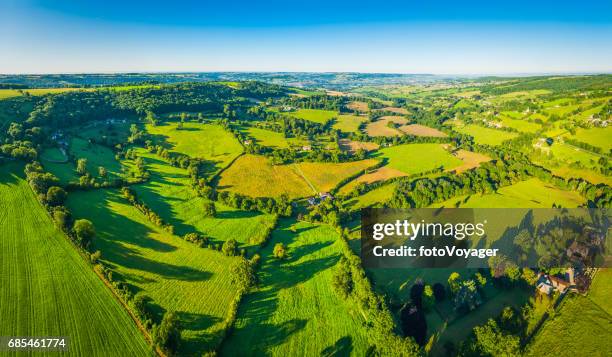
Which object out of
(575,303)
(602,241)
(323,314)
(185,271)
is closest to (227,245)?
(185,271)

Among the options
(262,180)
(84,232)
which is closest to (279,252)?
(84,232)

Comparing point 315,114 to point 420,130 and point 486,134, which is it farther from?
point 486,134

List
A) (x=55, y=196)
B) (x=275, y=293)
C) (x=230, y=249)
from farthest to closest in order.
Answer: (x=55, y=196) → (x=230, y=249) → (x=275, y=293)

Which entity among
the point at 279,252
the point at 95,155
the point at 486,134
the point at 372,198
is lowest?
the point at 279,252

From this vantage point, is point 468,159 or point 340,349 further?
point 468,159

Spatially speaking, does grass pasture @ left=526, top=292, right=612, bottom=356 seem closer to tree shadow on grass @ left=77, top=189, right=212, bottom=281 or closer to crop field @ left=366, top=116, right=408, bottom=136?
tree shadow on grass @ left=77, top=189, right=212, bottom=281

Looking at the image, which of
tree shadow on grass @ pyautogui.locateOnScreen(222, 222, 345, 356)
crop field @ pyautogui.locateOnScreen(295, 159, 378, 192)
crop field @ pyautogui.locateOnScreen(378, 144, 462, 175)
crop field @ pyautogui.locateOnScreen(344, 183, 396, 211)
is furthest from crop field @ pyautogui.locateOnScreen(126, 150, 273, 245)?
crop field @ pyautogui.locateOnScreen(378, 144, 462, 175)

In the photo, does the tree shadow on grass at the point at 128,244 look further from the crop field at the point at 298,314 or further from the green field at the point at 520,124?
the green field at the point at 520,124
